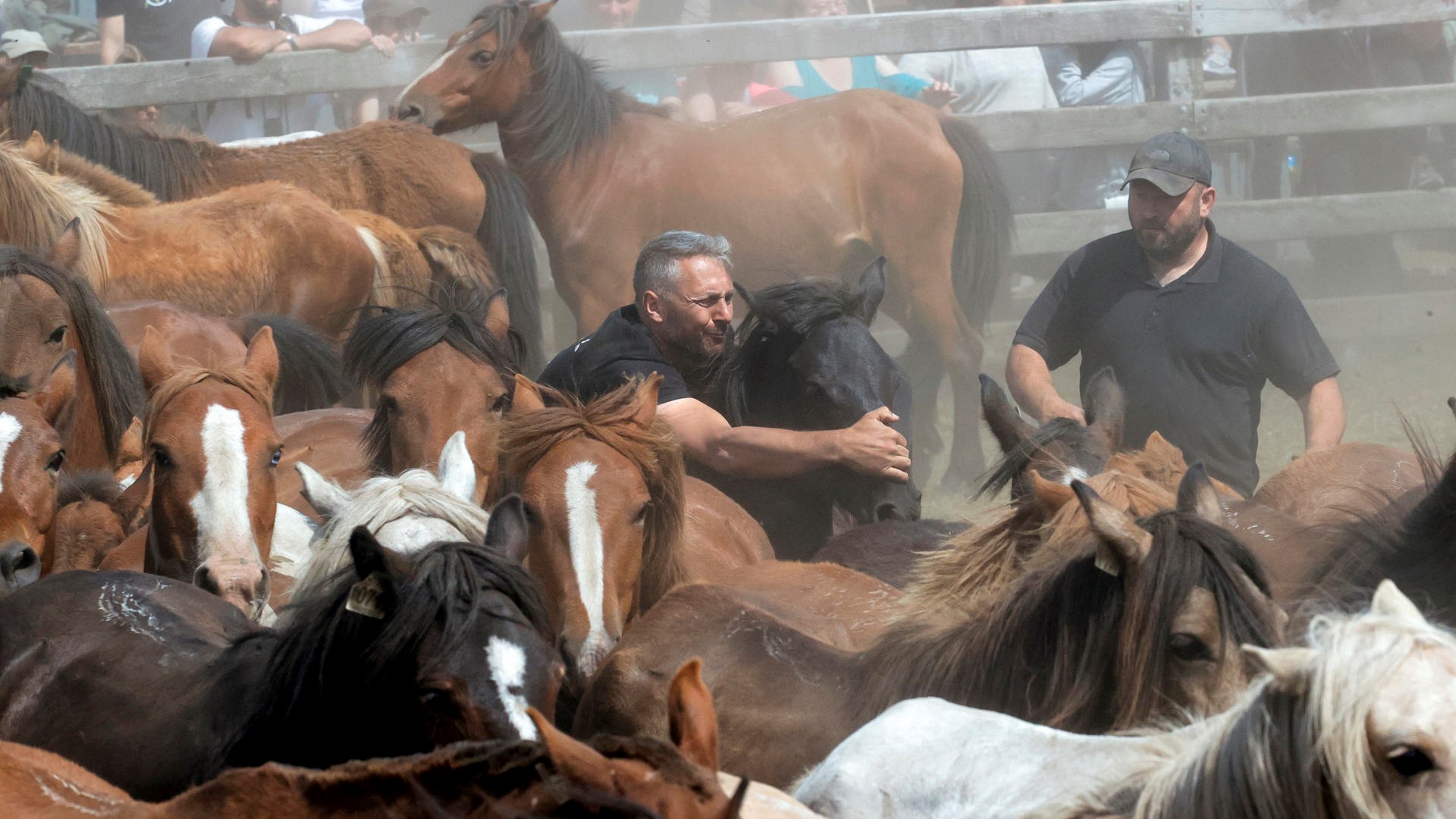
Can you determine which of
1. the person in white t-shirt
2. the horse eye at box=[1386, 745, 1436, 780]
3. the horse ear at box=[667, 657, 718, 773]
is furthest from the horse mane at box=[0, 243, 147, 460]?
the person in white t-shirt

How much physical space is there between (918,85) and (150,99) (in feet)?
15.1

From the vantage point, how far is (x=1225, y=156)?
10195 millimetres

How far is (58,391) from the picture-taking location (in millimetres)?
4074

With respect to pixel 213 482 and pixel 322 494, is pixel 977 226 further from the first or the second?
pixel 322 494

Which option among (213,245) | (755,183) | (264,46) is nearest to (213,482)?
(213,245)

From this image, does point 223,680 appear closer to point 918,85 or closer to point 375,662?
point 375,662

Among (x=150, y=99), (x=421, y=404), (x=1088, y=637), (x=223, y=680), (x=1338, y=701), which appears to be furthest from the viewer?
(x=150, y=99)

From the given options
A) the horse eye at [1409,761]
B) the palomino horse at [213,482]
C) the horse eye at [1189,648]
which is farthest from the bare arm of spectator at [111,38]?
the horse eye at [1409,761]

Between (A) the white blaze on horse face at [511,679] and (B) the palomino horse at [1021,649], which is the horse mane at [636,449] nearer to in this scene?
(B) the palomino horse at [1021,649]

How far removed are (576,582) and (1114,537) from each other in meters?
1.38

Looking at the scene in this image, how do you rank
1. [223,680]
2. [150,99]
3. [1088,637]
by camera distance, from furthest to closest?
[150,99] < [223,680] < [1088,637]

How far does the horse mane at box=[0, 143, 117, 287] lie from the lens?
574 cm

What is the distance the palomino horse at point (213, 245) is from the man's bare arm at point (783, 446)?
2608 millimetres

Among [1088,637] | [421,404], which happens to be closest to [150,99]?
[421,404]
